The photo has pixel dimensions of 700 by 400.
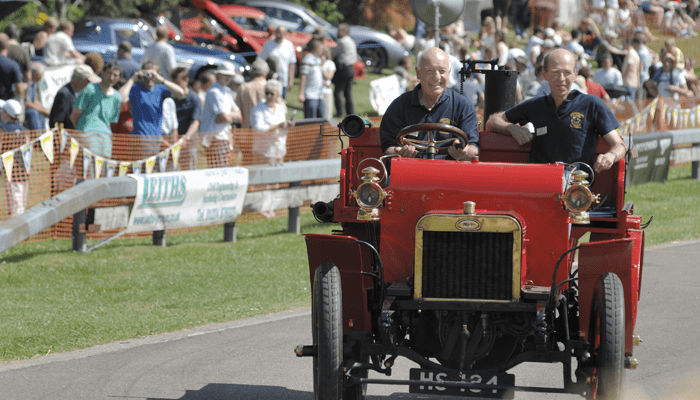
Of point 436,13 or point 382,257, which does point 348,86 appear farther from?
point 382,257

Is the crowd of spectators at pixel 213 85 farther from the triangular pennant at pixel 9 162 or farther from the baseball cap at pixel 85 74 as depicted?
the triangular pennant at pixel 9 162

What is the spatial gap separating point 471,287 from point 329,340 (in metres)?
0.76

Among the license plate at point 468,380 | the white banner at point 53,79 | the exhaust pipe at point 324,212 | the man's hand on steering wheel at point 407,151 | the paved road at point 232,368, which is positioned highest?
the white banner at point 53,79

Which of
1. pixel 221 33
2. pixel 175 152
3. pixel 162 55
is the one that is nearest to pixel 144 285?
pixel 175 152

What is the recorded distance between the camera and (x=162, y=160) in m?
11.6

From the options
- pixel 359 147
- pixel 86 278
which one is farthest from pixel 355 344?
pixel 86 278

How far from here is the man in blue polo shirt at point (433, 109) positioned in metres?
5.87

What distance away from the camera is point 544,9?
125 feet

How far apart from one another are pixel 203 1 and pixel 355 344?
20.0m

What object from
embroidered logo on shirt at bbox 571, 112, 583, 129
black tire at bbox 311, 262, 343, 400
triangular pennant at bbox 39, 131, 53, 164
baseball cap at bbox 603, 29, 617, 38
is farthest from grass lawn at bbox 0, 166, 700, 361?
baseball cap at bbox 603, 29, 617, 38

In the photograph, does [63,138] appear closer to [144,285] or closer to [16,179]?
[16,179]

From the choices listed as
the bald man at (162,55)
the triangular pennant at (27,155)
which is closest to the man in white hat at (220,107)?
the triangular pennant at (27,155)

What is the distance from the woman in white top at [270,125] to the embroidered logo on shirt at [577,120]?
7.22 meters

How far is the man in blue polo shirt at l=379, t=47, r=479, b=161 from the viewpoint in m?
5.87
